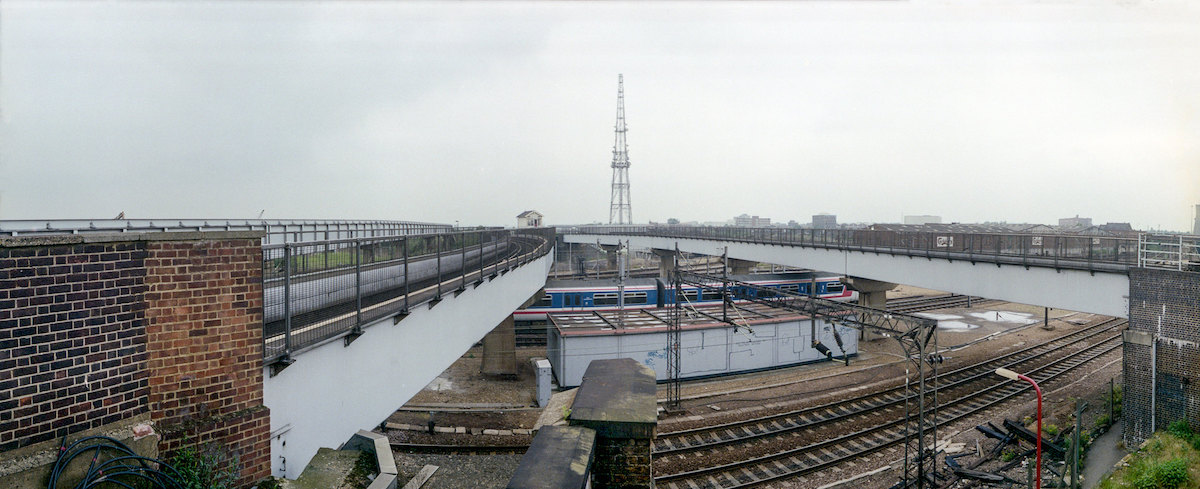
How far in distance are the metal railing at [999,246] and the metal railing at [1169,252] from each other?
1.05ft

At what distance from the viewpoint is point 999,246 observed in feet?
63.0

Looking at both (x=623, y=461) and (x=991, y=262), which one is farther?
(x=991, y=262)

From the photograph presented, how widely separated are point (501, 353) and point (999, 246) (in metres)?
20.8

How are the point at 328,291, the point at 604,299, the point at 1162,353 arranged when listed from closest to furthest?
the point at 328,291
the point at 1162,353
the point at 604,299

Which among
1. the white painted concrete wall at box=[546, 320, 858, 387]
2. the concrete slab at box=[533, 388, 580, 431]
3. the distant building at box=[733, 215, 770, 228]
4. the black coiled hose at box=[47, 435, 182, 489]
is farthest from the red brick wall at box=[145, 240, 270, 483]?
the distant building at box=[733, 215, 770, 228]

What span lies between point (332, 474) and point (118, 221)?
13.0m

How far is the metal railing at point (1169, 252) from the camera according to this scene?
558 inches

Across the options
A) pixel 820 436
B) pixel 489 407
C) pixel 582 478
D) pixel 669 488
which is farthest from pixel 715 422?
pixel 582 478

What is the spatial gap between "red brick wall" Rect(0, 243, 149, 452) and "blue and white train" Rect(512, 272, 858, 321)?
24338mm

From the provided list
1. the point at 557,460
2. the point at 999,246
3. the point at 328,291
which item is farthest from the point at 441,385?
the point at 999,246

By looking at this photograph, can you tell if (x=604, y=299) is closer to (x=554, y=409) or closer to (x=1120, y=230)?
(x=554, y=409)

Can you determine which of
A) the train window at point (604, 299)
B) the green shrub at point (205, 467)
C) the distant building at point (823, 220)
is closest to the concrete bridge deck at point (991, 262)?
the train window at point (604, 299)

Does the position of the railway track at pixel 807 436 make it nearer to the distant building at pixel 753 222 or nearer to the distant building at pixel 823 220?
the distant building at pixel 823 220

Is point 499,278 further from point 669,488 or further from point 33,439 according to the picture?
point 33,439
